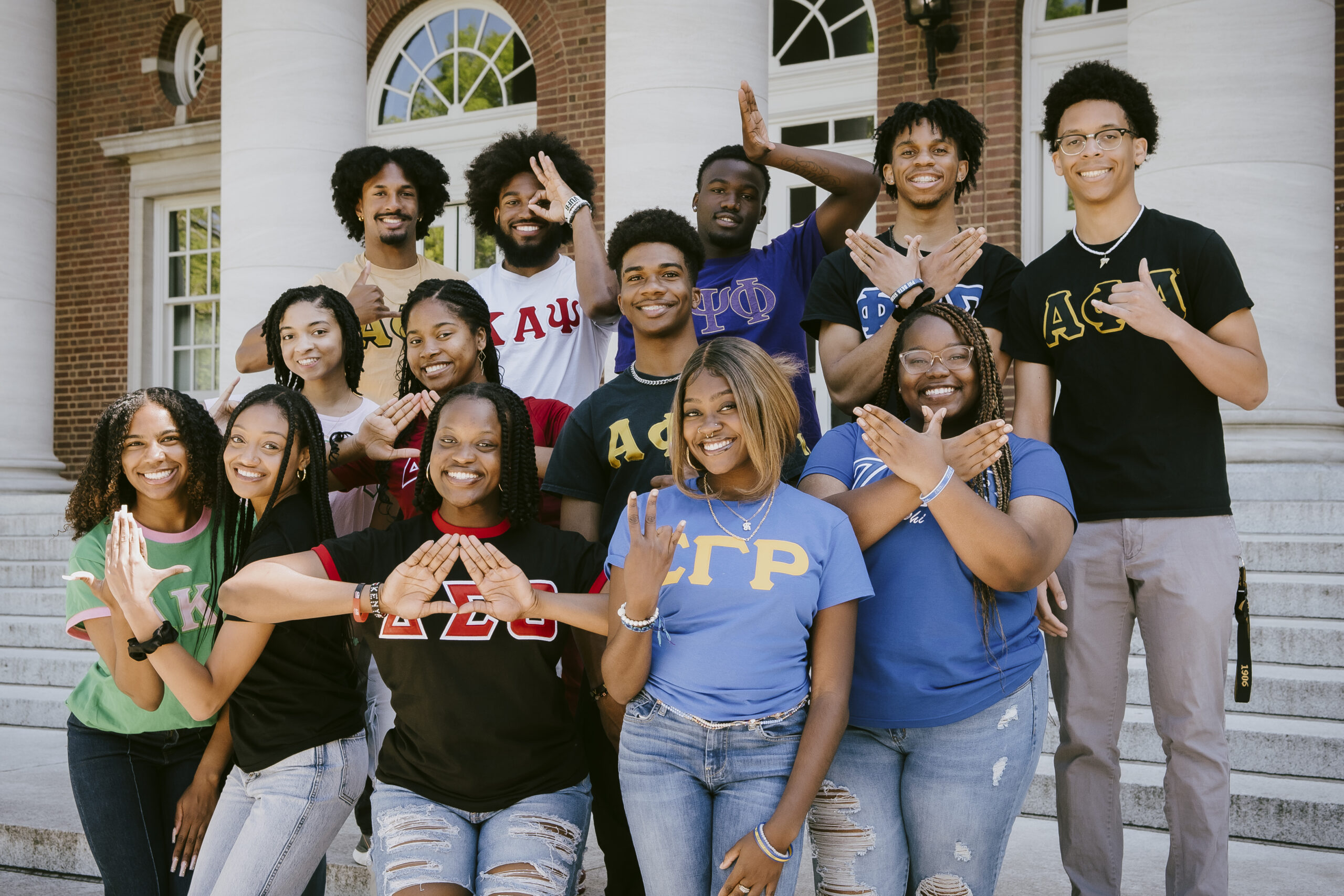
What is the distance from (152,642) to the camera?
8.44 feet

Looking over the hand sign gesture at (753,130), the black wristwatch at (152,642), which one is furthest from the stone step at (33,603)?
the hand sign gesture at (753,130)

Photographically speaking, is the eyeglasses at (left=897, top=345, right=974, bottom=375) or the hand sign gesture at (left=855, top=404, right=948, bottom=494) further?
the eyeglasses at (left=897, top=345, right=974, bottom=375)

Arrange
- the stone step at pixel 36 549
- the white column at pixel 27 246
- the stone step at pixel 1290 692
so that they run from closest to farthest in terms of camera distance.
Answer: the stone step at pixel 1290 692 → the stone step at pixel 36 549 → the white column at pixel 27 246

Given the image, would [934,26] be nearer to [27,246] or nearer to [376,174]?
[376,174]

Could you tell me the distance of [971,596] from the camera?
241 cm

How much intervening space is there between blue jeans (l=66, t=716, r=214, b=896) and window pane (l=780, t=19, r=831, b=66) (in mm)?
7859

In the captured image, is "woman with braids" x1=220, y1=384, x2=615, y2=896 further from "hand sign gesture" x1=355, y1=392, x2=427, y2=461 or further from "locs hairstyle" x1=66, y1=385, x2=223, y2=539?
"locs hairstyle" x1=66, y1=385, x2=223, y2=539

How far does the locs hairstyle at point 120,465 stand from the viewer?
299 cm

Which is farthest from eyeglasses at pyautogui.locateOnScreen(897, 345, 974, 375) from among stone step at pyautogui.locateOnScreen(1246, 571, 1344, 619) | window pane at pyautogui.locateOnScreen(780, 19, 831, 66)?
window pane at pyautogui.locateOnScreen(780, 19, 831, 66)

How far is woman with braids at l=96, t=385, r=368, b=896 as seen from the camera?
8.47 ft

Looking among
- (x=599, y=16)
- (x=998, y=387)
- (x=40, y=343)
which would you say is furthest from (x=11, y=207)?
(x=998, y=387)

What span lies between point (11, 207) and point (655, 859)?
9627 millimetres

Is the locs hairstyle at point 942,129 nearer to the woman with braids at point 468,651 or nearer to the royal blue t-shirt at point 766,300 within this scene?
the royal blue t-shirt at point 766,300

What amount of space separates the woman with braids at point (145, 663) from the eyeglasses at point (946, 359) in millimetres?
1823
